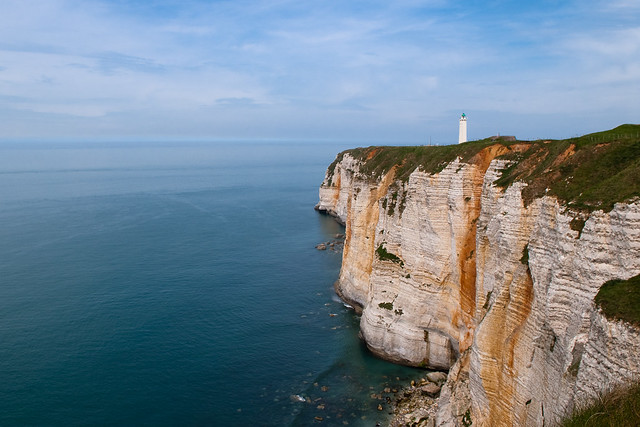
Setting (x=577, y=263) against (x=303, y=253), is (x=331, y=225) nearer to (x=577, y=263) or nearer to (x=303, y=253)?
(x=303, y=253)

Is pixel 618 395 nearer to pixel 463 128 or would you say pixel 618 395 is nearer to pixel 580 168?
pixel 580 168

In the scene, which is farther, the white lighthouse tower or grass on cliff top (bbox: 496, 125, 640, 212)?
the white lighthouse tower

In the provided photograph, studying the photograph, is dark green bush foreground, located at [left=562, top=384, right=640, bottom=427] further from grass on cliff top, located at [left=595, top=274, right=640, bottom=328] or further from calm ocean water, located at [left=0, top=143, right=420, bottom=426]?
calm ocean water, located at [left=0, top=143, right=420, bottom=426]

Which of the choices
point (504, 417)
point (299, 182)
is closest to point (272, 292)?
point (504, 417)

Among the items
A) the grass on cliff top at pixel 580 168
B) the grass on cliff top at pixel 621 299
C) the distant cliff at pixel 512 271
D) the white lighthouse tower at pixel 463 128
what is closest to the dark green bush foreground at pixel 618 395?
the grass on cliff top at pixel 621 299

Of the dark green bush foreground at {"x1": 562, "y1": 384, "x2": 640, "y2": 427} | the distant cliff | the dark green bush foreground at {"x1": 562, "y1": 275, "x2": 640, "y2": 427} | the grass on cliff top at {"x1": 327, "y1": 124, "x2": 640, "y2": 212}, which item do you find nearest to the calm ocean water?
the distant cliff

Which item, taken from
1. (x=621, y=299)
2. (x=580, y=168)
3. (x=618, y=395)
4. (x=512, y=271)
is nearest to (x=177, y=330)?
(x=512, y=271)

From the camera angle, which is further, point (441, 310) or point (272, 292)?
point (272, 292)
